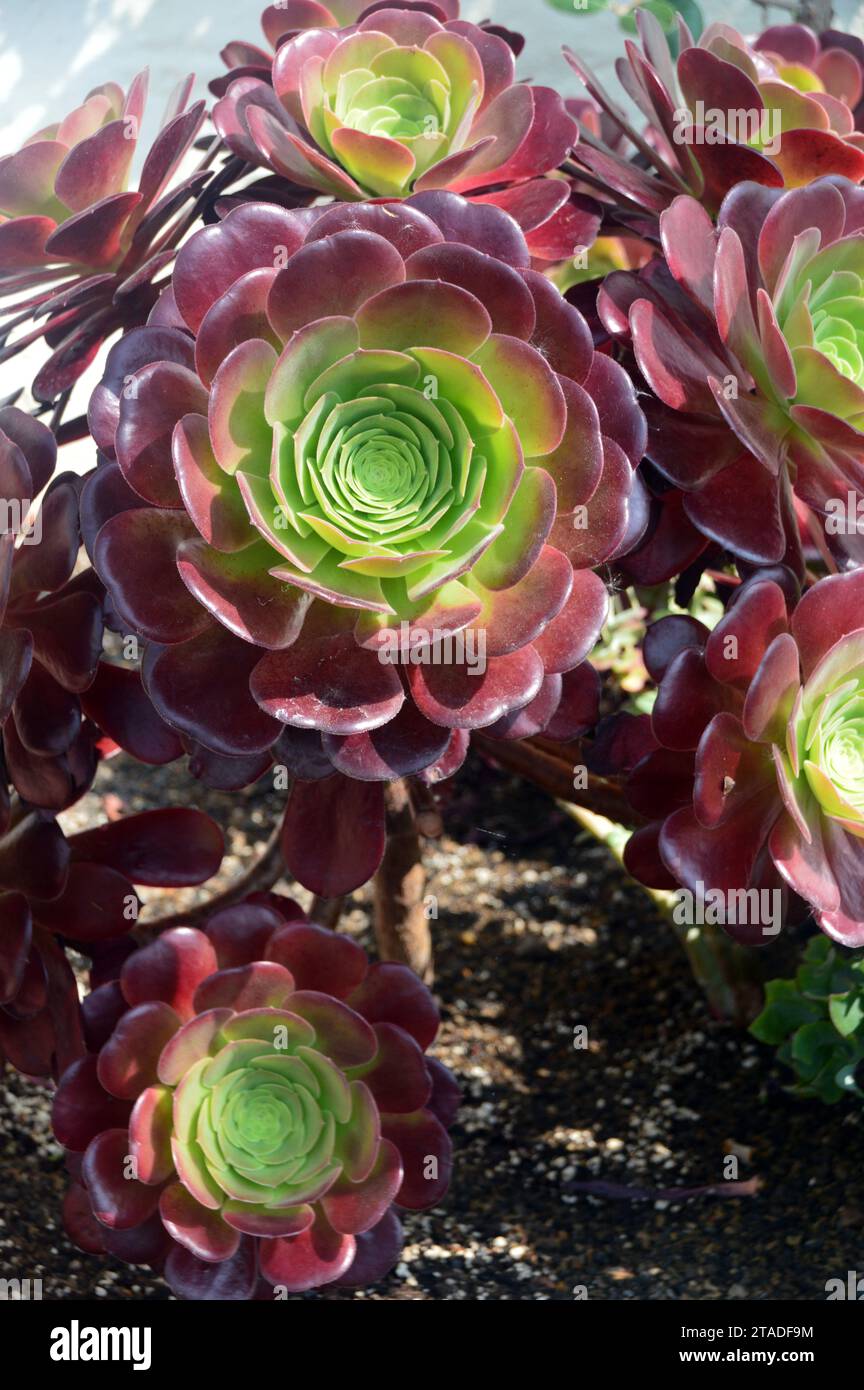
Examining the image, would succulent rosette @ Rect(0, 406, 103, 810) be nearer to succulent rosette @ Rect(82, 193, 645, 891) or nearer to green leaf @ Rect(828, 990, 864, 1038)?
succulent rosette @ Rect(82, 193, 645, 891)

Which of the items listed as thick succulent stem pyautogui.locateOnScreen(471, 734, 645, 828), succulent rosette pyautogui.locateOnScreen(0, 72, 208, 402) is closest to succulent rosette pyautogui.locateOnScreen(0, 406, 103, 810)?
succulent rosette pyautogui.locateOnScreen(0, 72, 208, 402)

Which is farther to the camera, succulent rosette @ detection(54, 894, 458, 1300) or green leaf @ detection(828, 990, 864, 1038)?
green leaf @ detection(828, 990, 864, 1038)

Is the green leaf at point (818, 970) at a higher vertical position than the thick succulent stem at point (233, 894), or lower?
lower

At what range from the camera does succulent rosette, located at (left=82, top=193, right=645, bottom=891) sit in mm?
593

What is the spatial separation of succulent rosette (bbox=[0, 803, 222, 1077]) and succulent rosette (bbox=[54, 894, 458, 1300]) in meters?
0.04

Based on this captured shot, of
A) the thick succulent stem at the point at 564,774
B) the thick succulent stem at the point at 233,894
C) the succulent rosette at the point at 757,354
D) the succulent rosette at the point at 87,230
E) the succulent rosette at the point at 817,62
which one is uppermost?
the succulent rosette at the point at 817,62

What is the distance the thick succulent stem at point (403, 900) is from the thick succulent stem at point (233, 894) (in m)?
0.09

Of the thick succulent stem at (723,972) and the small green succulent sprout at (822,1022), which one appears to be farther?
the thick succulent stem at (723,972)

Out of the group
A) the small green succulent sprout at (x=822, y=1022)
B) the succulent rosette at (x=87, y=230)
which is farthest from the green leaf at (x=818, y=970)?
the succulent rosette at (x=87, y=230)

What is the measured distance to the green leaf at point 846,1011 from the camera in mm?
988

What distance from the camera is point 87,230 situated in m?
0.73

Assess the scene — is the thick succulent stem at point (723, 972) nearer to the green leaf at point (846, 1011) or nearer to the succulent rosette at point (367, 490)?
the green leaf at point (846, 1011)
